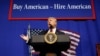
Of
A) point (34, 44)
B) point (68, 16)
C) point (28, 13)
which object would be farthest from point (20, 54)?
point (34, 44)

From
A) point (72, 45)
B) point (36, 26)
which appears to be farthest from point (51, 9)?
point (72, 45)

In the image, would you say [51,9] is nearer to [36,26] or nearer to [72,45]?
[36,26]

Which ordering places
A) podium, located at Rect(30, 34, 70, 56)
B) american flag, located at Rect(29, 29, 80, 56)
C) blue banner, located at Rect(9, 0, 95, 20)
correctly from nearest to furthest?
podium, located at Rect(30, 34, 70, 56) → american flag, located at Rect(29, 29, 80, 56) → blue banner, located at Rect(9, 0, 95, 20)

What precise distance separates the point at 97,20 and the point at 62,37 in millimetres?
1527

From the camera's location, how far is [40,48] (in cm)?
276

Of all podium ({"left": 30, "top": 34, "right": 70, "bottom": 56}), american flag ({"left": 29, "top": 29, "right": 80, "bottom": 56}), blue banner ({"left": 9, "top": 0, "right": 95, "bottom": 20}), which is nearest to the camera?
podium ({"left": 30, "top": 34, "right": 70, "bottom": 56})

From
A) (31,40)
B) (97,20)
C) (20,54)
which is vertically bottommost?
(20,54)

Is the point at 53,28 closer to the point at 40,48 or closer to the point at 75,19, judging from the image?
the point at 40,48

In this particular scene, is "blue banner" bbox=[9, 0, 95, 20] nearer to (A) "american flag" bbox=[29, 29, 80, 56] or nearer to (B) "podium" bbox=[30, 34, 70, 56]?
(A) "american flag" bbox=[29, 29, 80, 56]

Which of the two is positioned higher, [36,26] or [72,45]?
[36,26]

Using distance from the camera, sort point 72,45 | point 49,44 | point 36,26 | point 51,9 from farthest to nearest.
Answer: point 51,9 < point 36,26 < point 72,45 < point 49,44

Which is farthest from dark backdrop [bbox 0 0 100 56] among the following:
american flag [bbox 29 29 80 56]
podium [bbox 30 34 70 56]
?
podium [bbox 30 34 70 56]

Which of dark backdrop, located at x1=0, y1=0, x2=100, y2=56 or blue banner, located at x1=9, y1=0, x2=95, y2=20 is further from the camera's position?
blue banner, located at x1=9, y1=0, x2=95, y2=20

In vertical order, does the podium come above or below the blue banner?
below
